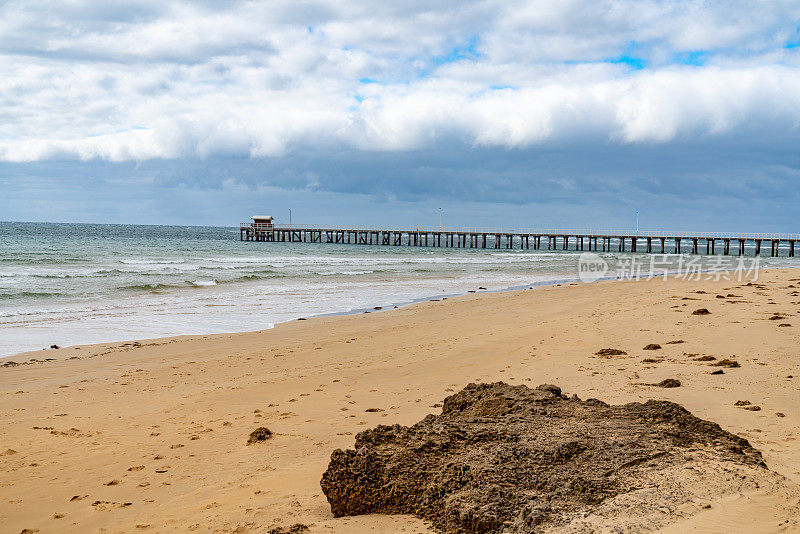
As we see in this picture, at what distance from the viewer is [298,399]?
22.8 feet

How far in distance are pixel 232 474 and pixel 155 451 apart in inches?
40.9

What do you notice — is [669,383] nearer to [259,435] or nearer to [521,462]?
[521,462]

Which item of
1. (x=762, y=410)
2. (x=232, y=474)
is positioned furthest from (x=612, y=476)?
(x=762, y=410)

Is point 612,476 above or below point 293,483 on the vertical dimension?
above

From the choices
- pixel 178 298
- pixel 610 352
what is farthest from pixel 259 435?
pixel 178 298

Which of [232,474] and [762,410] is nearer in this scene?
[232,474]

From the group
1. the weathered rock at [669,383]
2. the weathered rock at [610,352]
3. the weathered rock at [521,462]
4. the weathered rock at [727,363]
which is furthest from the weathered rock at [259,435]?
the weathered rock at [727,363]

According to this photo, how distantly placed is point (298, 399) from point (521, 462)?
405cm

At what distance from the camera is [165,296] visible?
20.6 m

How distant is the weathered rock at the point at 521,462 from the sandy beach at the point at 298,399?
0.18 m

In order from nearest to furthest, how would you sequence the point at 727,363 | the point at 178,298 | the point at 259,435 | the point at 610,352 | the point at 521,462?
1. the point at 521,462
2. the point at 259,435
3. the point at 727,363
4. the point at 610,352
5. the point at 178,298

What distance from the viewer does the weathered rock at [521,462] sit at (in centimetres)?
303

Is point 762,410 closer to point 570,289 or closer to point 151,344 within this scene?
point 151,344

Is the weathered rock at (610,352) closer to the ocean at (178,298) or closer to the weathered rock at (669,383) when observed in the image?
the weathered rock at (669,383)
